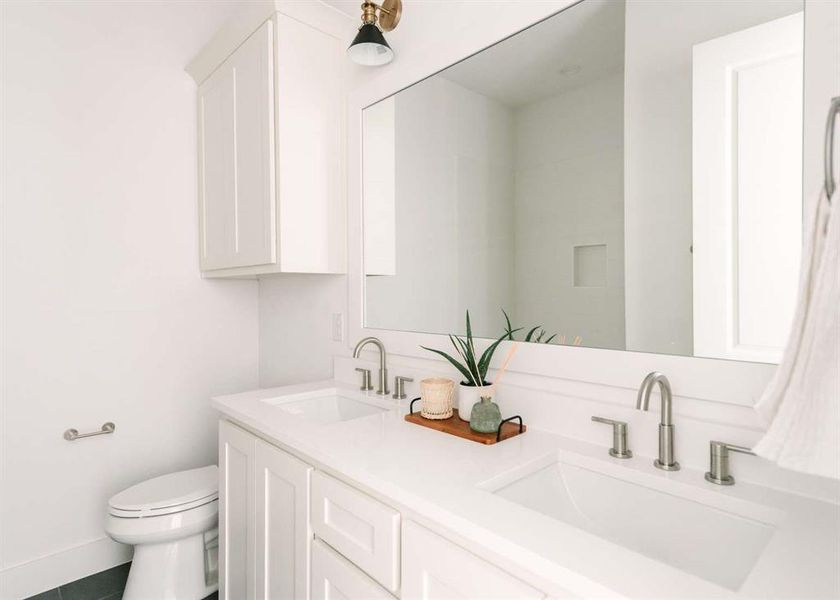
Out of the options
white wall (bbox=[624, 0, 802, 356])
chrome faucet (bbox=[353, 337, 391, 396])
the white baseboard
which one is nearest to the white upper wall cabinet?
chrome faucet (bbox=[353, 337, 391, 396])

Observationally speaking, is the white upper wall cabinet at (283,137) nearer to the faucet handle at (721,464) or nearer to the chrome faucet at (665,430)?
the chrome faucet at (665,430)

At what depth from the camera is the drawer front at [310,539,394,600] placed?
35.6 inches

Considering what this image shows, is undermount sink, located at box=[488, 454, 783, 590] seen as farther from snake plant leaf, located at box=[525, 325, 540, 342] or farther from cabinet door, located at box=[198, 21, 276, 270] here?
cabinet door, located at box=[198, 21, 276, 270]

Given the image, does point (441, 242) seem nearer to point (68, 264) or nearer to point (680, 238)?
point (680, 238)

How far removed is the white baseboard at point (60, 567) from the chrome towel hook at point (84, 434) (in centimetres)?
46

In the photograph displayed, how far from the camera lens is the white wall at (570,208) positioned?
107 centimetres

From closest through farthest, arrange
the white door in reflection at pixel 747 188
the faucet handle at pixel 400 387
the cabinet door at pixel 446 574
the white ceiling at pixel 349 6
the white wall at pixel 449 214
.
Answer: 1. the cabinet door at pixel 446 574
2. the white door in reflection at pixel 747 188
3. the white wall at pixel 449 214
4. the faucet handle at pixel 400 387
5. the white ceiling at pixel 349 6

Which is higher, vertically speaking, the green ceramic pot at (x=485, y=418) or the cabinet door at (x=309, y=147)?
the cabinet door at (x=309, y=147)

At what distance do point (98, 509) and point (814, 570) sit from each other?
2.44 m

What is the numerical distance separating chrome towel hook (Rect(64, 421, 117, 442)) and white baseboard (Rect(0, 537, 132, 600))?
1.51ft

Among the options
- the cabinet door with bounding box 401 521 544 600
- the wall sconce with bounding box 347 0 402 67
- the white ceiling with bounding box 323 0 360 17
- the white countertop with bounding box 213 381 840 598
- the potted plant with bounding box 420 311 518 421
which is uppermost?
the white ceiling with bounding box 323 0 360 17

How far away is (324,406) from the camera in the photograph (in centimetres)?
170

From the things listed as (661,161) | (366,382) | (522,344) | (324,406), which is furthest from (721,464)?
(324,406)

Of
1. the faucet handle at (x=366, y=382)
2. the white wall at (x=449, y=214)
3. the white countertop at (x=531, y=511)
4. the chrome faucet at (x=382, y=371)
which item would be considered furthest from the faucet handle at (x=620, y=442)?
the faucet handle at (x=366, y=382)
